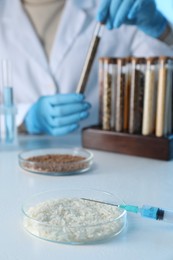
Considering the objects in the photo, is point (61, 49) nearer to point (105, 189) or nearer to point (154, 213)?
point (105, 189)

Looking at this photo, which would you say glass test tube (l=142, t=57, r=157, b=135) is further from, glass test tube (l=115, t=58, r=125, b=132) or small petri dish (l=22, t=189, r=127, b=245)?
small petri dish (l=22, t=189, r=127, b=245)

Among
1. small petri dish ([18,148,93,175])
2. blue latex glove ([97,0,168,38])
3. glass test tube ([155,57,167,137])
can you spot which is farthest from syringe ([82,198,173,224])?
blue latex glove ([97,0,168,38])

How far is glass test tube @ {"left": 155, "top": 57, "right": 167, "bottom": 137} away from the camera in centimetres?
83

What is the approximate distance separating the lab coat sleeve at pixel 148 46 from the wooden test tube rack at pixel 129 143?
408 mm

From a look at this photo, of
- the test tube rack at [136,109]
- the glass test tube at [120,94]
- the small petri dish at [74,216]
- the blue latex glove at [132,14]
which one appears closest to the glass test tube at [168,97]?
the test tube rack at [136,109]

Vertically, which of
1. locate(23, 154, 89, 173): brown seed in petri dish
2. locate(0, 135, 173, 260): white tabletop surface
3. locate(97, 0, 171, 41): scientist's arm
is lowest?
locate(0, 135, 173, 260): white tabletop surface

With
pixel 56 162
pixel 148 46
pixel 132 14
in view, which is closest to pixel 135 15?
pixel 132 14

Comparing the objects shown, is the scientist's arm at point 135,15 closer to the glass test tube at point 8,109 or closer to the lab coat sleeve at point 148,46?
the lab coat sleeve at point 148,46

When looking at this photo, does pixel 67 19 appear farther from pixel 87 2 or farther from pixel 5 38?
pixel 5 38

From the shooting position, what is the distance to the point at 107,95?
91cm

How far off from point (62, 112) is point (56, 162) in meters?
0.30

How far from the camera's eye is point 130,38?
4.17 feet

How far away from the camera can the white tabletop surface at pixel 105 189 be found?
43cm

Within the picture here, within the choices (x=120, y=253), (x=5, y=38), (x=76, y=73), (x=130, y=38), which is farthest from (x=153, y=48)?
(x=120, y=253)
